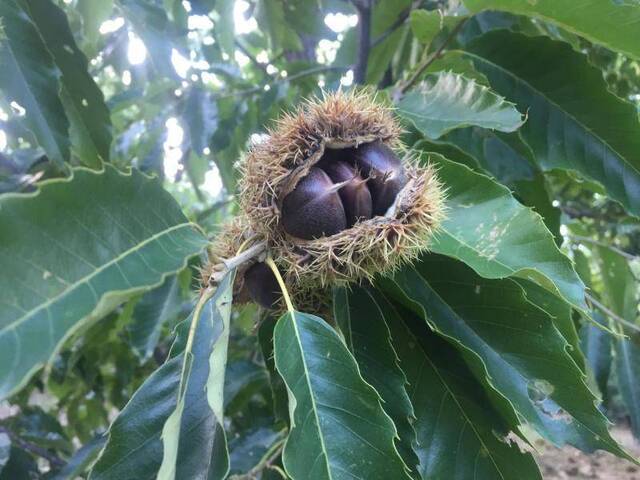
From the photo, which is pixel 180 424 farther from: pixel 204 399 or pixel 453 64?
pixel 453 64

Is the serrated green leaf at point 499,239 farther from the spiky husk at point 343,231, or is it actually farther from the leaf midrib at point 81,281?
the leaf midrib at point 81,281

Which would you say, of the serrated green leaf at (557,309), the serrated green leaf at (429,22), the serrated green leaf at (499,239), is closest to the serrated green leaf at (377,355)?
the serrated green leaf at (499,239)

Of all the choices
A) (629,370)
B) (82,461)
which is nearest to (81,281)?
(82,461)

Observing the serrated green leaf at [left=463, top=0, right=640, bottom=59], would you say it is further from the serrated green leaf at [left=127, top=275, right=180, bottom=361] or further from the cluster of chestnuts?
the serrated green leaf at [left=127, top=275, right=180, bottom=361]

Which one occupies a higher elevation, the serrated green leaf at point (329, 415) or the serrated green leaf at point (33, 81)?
the serrated green leaf at point (33, 81)

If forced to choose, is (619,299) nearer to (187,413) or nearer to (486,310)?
(486,310)

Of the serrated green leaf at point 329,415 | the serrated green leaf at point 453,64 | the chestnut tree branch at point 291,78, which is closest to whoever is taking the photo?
the serrated green leaf at point 329,415
